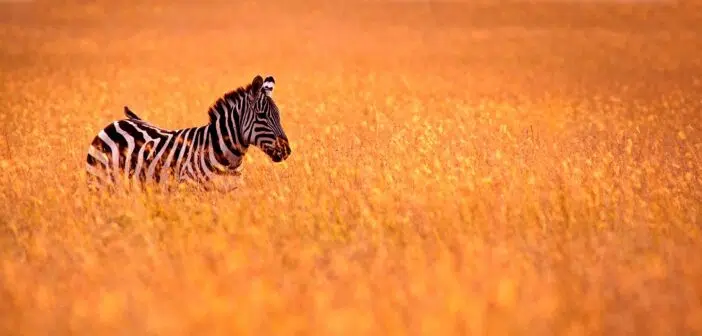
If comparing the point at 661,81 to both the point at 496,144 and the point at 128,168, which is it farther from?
the point at 128,168

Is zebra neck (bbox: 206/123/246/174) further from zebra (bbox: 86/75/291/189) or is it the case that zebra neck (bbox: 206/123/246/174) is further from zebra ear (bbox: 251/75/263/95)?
zebra ear (bbox: 251/75/263/95)

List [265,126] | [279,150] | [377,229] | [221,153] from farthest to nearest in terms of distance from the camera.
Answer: [221,153] → [265,126] → [279,150] → [377,229]

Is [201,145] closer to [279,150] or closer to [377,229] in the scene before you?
[279,150]

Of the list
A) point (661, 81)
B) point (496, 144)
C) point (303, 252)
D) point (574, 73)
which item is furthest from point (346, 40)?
point (303, 252)

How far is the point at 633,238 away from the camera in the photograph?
25.1 feet

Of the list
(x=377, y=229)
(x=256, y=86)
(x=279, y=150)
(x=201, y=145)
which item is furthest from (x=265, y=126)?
(x=377, y=229)

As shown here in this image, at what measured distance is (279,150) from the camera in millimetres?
9578

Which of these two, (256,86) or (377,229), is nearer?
(377,229)

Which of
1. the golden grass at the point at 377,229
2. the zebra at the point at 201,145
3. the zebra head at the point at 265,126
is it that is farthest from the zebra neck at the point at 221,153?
the golden grass at the point at 377,229

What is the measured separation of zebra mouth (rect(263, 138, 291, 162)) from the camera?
9562 mm

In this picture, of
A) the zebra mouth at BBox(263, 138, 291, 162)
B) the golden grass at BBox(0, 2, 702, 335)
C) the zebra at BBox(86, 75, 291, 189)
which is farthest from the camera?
the zebra at BBox(86, 75, 291, 189)

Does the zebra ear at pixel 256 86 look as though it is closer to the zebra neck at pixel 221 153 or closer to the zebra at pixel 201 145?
the zebra at pixel 201 145

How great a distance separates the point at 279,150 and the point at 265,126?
12.1 inches

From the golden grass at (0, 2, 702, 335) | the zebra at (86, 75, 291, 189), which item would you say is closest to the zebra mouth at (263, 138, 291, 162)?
the zebra at (86, 75, 291, 189)
